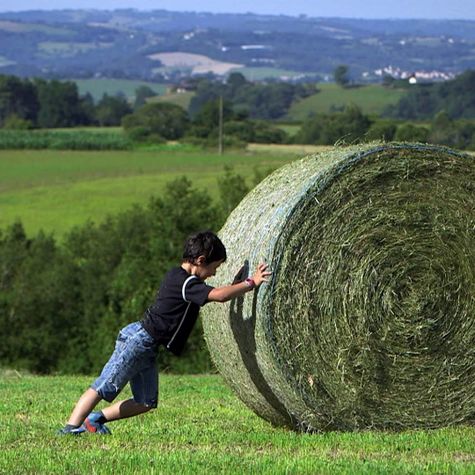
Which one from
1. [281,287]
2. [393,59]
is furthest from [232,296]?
[393,59]

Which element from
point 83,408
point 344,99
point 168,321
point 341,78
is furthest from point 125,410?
point 341,78

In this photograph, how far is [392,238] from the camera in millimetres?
9547

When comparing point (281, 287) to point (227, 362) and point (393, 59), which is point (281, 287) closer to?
point (227, 362)

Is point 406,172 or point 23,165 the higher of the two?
point 406,172

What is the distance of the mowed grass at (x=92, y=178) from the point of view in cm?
6425

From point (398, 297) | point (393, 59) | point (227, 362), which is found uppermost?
point (398, 297)

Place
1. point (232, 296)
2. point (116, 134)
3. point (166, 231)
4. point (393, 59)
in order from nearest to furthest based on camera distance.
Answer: point (232, 296) < point (166, 231) < point (116, 134) < point (393, 59)

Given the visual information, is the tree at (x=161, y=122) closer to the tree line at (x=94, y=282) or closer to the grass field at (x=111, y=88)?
the tree line at (x=94, y=282)

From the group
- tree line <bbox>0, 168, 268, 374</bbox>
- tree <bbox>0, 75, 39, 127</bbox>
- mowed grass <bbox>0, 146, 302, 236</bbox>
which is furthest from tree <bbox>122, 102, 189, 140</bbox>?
tree line <bbox>0, 168, 268, 374</bbox>

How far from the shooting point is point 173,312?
897 centimetres

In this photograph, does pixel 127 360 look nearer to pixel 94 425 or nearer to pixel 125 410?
pixel 125 410

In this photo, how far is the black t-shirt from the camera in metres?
8.95

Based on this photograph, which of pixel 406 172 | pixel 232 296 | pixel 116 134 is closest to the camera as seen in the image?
pixel 232 296

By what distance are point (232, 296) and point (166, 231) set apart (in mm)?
35610
